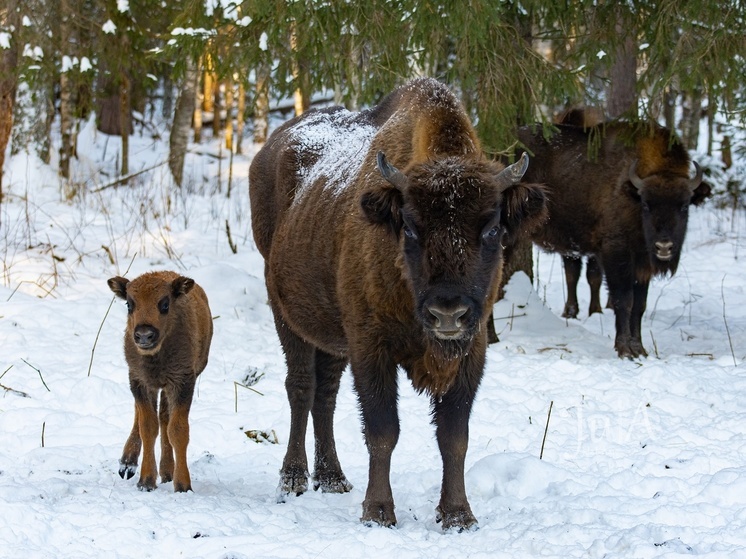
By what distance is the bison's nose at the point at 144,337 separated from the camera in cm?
572

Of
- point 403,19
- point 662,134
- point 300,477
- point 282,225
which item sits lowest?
point 300,477

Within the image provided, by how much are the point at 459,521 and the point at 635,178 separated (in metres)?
6.51

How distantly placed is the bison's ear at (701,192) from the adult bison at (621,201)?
0.01m

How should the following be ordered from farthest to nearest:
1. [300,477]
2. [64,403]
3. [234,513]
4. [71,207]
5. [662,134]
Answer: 1. [71,207]
2. [662,134]
3. [64,403]
4. [300,477]
5. [234,513]

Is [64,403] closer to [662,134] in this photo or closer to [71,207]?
[662,134]

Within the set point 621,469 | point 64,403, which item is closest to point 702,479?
point 621,469

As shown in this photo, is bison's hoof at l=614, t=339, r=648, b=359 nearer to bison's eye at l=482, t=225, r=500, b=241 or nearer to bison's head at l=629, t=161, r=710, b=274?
bison's head at l=629, t=161, r=710, b=274

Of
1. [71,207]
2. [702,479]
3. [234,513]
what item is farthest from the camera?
[71,207]

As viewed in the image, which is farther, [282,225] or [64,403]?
[64,403]

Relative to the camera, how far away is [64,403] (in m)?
7.34

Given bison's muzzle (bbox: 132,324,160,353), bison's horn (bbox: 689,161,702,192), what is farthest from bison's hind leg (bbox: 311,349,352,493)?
bison's horn (bbox: 689,161,702,192)

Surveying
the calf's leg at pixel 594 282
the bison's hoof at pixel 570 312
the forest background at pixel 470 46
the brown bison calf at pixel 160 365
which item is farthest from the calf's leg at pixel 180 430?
the calf's leg at pixel 594 282

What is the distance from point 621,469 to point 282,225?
2.81 m

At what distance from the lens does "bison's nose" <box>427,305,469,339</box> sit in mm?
4289
